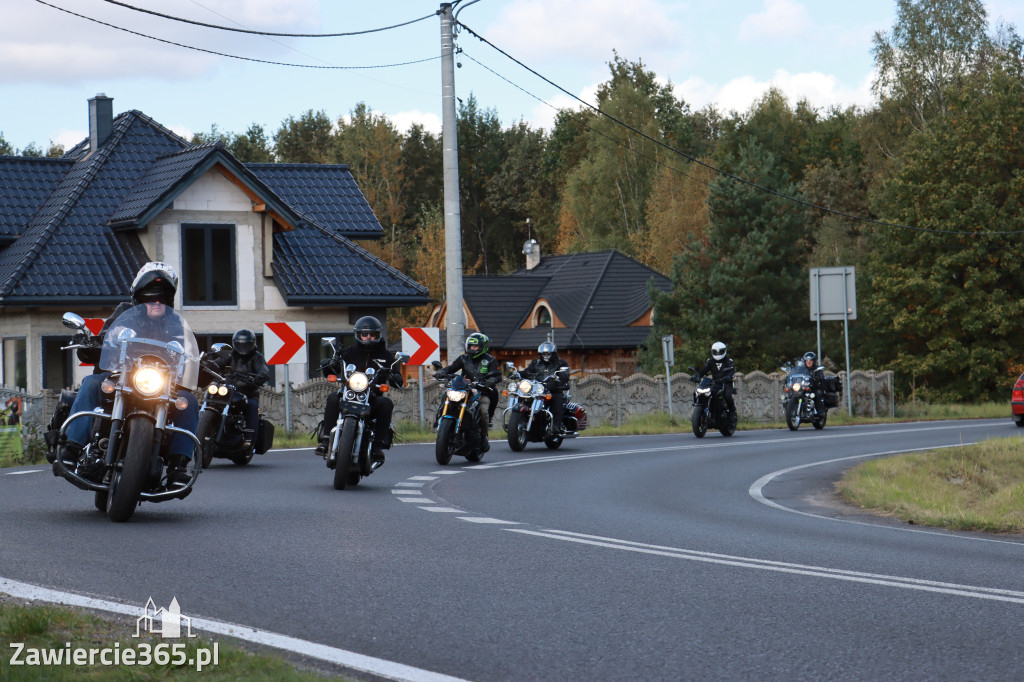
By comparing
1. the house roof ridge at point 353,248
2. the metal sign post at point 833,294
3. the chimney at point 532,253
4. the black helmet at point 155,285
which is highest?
the chimney at point 532,253

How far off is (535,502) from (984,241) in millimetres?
44164

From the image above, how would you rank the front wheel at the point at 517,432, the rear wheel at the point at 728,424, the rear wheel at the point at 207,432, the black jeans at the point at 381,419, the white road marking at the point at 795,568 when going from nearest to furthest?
the white road marking at the point at 795,568 → the black jeans at the point at 381,419 → the rear wheel at the point at 207,432 → the front wheel at the point at 517,432 → the rear wheel at the point at 728,424

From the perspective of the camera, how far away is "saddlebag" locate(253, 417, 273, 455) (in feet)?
56.2

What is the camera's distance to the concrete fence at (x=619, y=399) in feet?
85.3

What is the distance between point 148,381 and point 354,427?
4.01m

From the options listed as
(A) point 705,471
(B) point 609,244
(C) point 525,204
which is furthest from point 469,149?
(A) point 705,471

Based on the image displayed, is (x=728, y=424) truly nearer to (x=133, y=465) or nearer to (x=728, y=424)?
(x=728, y=424)

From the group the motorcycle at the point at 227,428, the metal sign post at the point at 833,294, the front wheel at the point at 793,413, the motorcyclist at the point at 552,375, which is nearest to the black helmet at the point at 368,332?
the motorcycle at the point at 227,428

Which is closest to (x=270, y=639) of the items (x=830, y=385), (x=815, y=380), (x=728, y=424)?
(x=728, y=424)

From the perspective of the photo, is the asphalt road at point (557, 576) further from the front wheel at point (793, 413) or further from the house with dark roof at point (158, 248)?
the house with dark roof at point (158, 248)

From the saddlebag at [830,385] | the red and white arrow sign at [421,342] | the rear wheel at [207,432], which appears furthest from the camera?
the saddlebag at [830,385]

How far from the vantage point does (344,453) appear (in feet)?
44.1

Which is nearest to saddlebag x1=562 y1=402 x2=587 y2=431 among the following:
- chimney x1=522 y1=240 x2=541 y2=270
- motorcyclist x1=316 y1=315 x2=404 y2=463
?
motorcyclist x1=316 y1=315 x2=404 y2=463

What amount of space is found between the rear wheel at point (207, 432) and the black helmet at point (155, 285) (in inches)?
250
